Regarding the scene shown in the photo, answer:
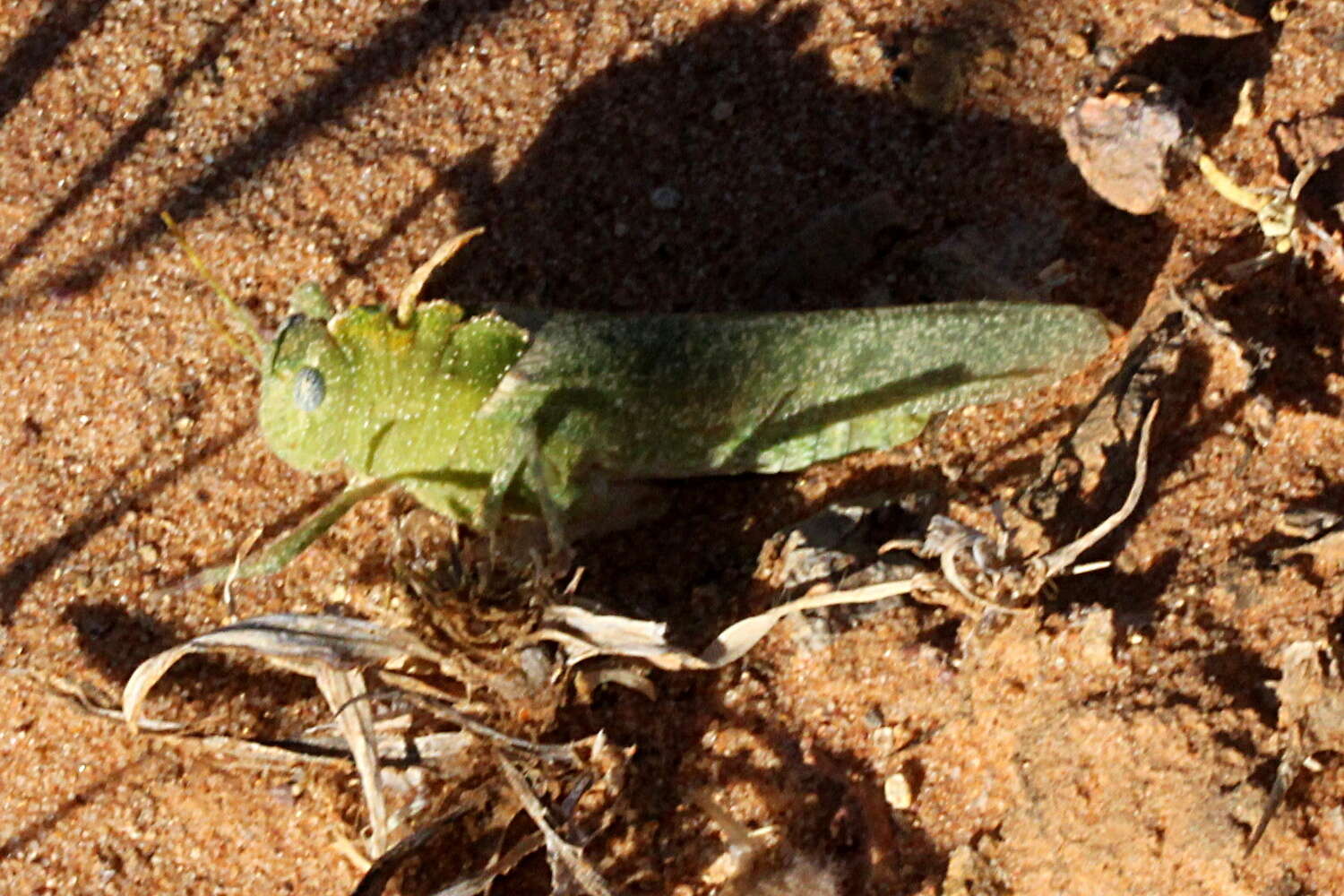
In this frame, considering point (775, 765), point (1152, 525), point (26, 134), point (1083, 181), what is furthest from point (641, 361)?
point (26, 134)

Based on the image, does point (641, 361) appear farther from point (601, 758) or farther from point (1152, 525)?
point (1152, 525)

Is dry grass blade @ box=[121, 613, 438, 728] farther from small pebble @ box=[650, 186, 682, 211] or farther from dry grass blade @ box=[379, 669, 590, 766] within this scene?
small pebble @ box=[650, 186, 682, 211]

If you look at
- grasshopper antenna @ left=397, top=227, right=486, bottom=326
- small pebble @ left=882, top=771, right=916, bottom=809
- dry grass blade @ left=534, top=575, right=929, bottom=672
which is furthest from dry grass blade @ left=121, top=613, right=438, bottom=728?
small pebble @ left=882, top=771, right=916, bottom=809

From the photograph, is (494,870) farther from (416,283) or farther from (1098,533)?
(1098,533)

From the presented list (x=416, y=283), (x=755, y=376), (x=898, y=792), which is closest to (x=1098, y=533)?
(x=898, y=792)

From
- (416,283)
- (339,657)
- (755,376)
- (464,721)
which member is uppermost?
(416,283)

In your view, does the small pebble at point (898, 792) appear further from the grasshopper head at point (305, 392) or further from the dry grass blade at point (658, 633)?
the grasshopper head at point (305, 392)
